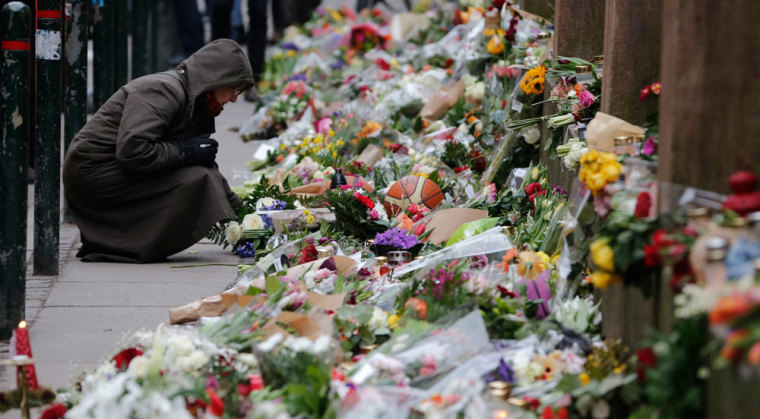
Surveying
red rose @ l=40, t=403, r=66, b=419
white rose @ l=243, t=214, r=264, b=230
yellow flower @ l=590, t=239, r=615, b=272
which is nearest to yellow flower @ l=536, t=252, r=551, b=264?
yellow flower @ l=590, t=239, r=615, b=272

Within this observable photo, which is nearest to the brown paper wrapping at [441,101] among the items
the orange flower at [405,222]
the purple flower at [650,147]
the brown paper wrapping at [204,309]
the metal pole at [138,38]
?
the orange flower at [405,222]

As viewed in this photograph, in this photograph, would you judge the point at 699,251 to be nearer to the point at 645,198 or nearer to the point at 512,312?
the point at 645,198

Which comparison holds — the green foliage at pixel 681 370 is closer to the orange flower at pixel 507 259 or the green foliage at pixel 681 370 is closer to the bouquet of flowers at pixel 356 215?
the orange flower at pixel 507 259

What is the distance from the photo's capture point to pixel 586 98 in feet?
16.5

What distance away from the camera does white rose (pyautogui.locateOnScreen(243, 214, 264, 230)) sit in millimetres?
6344

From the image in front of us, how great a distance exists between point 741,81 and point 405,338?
4.44 feet

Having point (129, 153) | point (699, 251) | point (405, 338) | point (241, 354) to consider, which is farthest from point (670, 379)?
point (129, 153)

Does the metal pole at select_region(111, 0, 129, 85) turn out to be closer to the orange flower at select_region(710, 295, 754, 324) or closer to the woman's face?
the woman's face

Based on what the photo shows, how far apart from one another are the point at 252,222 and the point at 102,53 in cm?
272

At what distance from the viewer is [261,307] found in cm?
418

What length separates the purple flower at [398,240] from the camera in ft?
18.0

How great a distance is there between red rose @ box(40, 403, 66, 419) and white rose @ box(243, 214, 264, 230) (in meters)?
2.87

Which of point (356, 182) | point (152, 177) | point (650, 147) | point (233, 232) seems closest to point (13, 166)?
point (152, 177)

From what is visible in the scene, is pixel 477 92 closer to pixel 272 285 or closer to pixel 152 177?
pixel 152 177
